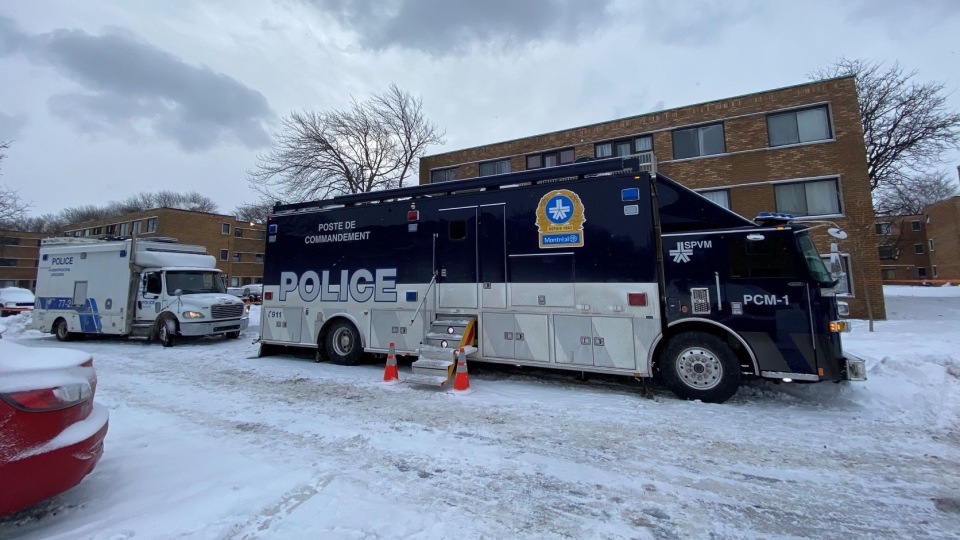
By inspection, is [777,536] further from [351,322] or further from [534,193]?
[351,322]

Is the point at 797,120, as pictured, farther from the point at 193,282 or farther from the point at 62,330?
the point at 62,330

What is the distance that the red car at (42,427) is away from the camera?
2.46 m

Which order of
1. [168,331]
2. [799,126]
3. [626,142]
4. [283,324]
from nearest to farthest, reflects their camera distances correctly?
[283,324] → [168,331] → [799,126] → [626,142]

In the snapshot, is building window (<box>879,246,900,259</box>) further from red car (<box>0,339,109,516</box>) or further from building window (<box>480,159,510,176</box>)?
red car (<box>0,339,109,516</box>)

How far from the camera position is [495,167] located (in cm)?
2333

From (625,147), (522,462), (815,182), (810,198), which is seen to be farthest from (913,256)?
(522,462)

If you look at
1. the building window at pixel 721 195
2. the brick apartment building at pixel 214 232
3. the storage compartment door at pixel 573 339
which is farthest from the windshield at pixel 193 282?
the brick apartment building at pixel 214 232

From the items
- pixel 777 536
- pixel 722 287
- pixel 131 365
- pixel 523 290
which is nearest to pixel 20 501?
pixel 777 536

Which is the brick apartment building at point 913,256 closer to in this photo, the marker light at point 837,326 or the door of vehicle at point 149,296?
the marker light at point 837,326

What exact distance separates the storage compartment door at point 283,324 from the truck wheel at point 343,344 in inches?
32.0

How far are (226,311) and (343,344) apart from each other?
6.08 meters

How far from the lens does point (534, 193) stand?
6945 millimetres

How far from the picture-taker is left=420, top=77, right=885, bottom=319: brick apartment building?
619 inches

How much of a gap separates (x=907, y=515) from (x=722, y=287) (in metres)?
3.16
